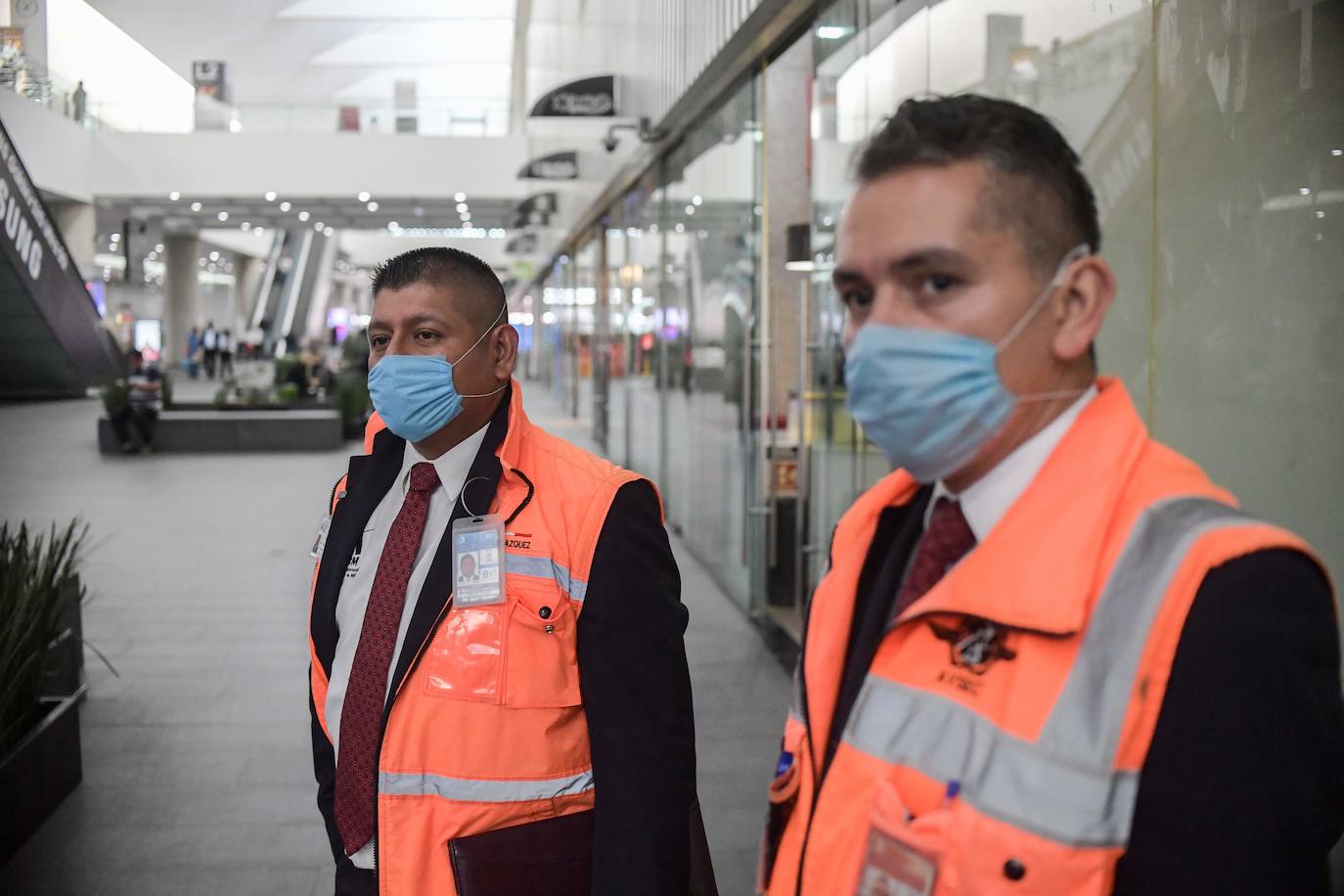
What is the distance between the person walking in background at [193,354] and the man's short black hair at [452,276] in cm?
3908

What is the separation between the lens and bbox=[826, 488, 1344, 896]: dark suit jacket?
88 cm

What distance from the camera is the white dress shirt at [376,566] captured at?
1.94 metres

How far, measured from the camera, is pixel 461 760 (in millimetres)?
1796

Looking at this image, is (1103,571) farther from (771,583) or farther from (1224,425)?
(771,583)

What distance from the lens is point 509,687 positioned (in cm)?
181

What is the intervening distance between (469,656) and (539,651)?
4.5 inches

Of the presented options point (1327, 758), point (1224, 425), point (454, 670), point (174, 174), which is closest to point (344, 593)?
point (454, 670)

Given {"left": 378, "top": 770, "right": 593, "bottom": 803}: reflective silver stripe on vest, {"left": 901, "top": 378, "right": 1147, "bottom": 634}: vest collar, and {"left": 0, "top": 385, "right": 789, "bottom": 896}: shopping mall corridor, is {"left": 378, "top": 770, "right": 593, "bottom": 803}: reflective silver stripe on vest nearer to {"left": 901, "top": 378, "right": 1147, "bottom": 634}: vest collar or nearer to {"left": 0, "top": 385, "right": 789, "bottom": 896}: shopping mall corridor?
{"left": 901, "top": 378, "right": 1147, "bottom": 634}: vest collar

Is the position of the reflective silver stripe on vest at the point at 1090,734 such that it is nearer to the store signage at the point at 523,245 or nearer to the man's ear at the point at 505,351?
the man's ear at the point at 505,351

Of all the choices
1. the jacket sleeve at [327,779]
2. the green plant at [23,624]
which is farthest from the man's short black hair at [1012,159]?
the green plant at [23,624]

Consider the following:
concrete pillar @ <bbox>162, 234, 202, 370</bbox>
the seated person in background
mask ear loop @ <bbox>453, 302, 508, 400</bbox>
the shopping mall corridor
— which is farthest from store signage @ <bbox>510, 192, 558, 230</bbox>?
concrete pillar @ <bbox>162, 234, 202, 370</bbox>

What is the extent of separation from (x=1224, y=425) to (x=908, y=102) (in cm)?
178

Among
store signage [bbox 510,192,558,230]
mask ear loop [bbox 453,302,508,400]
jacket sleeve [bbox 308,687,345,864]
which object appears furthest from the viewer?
store signage [bbox 510,192,558,230]

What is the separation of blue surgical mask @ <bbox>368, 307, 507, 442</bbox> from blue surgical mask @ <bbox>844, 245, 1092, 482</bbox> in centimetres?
110
